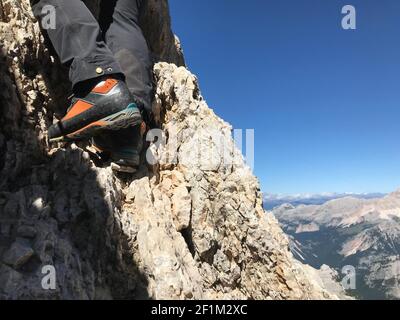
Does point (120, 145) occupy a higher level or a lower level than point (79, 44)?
lower

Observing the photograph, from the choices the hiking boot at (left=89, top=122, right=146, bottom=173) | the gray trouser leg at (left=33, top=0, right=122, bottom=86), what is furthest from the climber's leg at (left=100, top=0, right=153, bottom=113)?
the gray trouser leg at (left=33, top=0, right=122, bottom=86)

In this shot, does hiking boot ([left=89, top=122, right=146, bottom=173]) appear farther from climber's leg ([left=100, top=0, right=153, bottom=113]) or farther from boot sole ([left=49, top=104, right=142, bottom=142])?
climber's leg ([left=100, top=0, right=153, bottom=113])

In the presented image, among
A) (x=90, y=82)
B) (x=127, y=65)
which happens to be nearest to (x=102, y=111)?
(x=90, y=82)

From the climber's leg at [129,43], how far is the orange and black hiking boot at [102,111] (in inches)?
39.6

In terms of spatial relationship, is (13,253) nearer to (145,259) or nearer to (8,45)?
(145,259)

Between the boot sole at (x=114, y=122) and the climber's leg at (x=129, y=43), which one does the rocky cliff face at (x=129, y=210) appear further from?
the climber's leg at (x=129, y=43)

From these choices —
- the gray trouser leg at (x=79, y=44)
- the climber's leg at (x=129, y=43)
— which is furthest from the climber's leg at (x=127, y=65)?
the gray trouser leg at (x=79, y=44)

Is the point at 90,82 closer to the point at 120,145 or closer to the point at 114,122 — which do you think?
the point at 114,122

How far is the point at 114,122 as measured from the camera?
5457 millimetres

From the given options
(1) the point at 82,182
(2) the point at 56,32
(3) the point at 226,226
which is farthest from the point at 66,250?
(3) the point at 226,226

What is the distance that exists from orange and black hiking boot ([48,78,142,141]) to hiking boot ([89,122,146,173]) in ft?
1.16

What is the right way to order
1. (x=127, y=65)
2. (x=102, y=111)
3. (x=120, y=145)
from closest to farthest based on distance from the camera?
(x=102, y=111) → (x=120, y=145) → (x=127, y=65)

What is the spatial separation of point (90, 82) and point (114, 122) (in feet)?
2.59

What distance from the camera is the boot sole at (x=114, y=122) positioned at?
543cm
